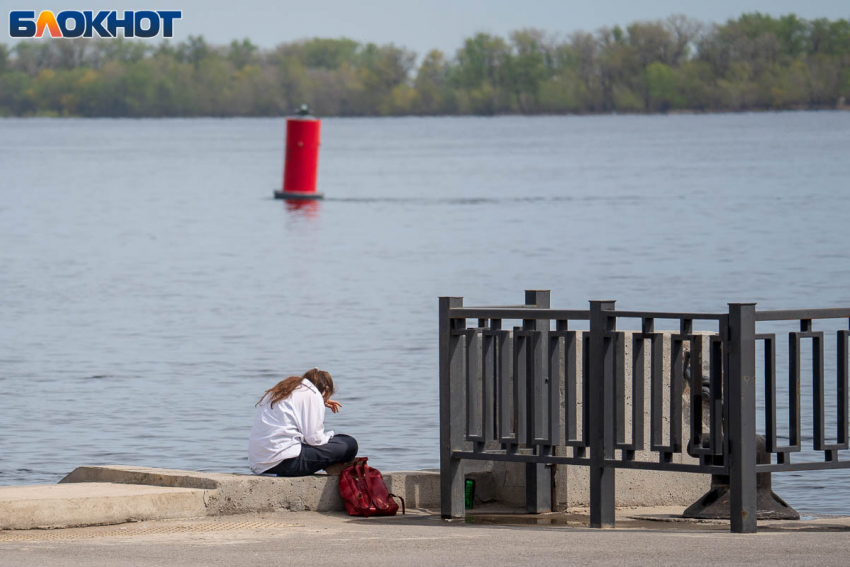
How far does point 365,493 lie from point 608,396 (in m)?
1.45

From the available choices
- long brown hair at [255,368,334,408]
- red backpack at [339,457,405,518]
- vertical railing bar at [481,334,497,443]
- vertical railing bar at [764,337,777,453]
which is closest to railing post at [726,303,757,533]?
vertical railing bar at [764,337,777,453]

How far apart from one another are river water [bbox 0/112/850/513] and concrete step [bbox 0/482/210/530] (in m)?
4.05

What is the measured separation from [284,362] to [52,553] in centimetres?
1267

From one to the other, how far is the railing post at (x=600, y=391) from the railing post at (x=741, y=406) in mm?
607

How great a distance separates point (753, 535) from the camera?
789 cm

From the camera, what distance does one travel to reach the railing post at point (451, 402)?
870 cm

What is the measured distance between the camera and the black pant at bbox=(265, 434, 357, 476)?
897 centimetres

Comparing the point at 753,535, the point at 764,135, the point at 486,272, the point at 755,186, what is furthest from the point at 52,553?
the point at 764,135

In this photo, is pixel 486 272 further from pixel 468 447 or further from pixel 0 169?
pixel 0 169

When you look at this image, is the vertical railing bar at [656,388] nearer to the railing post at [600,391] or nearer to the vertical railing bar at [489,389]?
the railing post at [600,391]

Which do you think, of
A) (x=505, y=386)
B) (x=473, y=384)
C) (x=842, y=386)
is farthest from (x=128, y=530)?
(x=842, y=386)

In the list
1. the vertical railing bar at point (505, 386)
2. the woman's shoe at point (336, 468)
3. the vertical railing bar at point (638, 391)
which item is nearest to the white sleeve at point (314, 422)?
the woman's shoe at point (336, 468)

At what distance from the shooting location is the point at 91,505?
8266 millimetres

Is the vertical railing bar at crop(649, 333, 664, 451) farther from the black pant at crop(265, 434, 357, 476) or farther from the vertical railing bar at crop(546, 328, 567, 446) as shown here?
the black pant at crop(265, 434, 357, 476)
